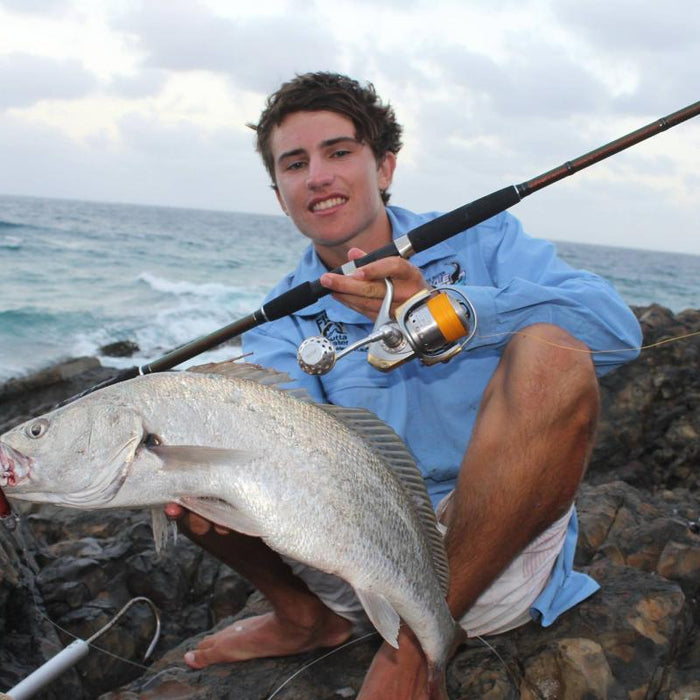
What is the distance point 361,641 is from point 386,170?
8.11 feet

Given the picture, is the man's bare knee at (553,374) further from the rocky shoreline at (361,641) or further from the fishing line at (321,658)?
the fishing line at (321,658)

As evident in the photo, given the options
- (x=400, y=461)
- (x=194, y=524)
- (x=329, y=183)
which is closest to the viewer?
(x=400, y=461)

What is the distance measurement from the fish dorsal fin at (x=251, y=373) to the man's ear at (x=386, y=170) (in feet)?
6.68

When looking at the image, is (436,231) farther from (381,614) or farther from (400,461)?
(381,614)

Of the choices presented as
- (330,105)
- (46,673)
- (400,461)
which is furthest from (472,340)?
(46,673)

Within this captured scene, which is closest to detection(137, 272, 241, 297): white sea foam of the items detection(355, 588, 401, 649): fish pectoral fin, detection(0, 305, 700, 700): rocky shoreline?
detection(0, 305, 700, 700): rocky shoreline

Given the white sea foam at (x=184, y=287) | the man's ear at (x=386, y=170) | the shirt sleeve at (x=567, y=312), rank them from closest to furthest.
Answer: the shirt sleeve at (x=567, y=312), the man's ear at (x=386, y=170), the white sea foam at (x=184, y=287)

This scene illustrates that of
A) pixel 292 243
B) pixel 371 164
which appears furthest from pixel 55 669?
pixel 292 243

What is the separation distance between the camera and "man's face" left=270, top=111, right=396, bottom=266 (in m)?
3.52

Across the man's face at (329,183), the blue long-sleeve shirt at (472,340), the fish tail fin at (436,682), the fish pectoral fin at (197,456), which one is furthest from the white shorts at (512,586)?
the man's face at (329,183)

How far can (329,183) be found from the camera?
3518mm

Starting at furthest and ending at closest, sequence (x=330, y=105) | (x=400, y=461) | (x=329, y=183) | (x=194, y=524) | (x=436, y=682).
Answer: (x=330, y=105), (x=329, y=183), (x=194, y=524), (x=436, y=682), (x=400, y=461)

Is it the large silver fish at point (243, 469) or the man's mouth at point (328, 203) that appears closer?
the large silver fish at point (243, 469)

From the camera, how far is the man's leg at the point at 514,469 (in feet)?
7.90
